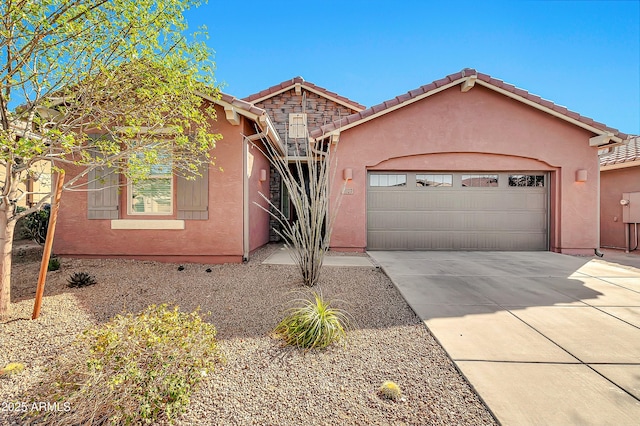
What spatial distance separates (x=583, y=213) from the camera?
719 centimetres

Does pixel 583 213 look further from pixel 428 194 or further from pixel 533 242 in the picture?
pixel 428 194

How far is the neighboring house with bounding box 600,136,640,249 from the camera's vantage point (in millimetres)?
7968

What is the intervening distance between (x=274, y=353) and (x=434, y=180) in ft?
21.7

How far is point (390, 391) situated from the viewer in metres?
1.85

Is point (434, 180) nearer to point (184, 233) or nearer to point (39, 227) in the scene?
point (184, 233)

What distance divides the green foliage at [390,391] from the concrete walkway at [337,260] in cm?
356

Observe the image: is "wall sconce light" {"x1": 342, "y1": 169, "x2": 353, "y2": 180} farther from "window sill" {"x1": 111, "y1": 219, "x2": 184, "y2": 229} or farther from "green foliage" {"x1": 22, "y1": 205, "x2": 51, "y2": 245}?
"green foliage" {"x1": 22, "y1": 205, "x2": 51, "y2": 245}

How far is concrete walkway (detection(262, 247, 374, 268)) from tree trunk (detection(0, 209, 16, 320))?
355 centimetres

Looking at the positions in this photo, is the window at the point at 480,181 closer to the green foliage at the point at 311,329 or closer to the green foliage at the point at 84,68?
the green foliage at the point at 311,329

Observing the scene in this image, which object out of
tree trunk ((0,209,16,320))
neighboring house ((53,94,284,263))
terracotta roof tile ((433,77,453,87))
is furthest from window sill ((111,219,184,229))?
terracotta roof tile ((433,77,453,87))

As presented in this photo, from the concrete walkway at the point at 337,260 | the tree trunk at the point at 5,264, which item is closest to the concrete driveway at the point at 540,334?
the concrete walkway at the point at 337,260

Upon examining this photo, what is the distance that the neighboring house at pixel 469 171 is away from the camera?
7172 millimetres

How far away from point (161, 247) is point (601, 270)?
343 inches

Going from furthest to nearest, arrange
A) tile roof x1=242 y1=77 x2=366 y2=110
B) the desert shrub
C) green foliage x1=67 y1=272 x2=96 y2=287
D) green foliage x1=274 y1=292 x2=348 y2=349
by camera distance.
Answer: tile roof x1=242 y1=77 x2=366 y2=110
green foliage x1=67 y1=272 x2=96 y2=287
green foliage x1=274 y1=292 x2=348 y2=349
the desert shrub
